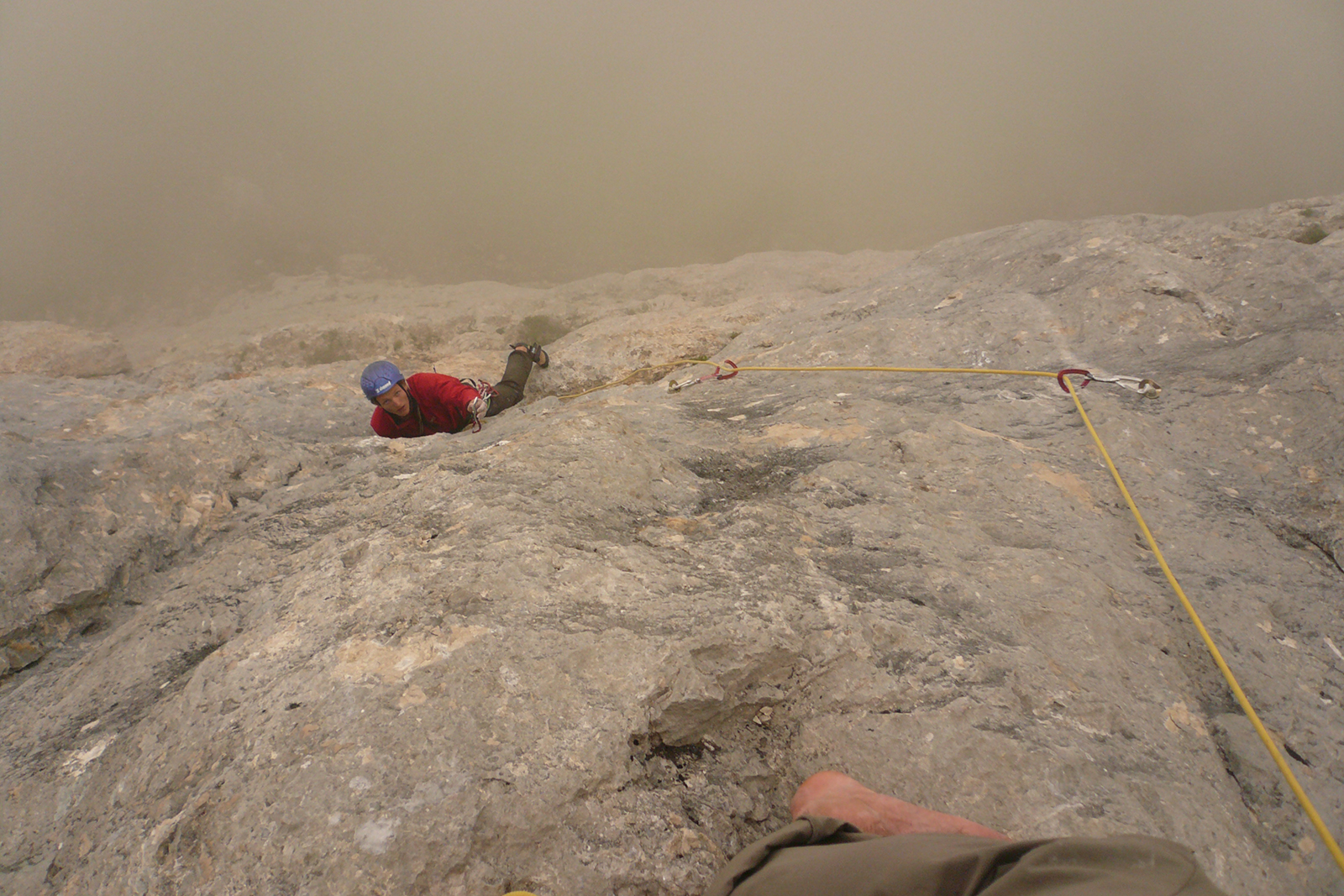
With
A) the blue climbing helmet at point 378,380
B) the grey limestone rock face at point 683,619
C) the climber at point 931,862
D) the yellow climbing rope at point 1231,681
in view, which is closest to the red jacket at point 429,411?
the blue climbing helmet at point 378,380

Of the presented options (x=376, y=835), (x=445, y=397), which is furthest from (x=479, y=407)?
(x=376, y=835)

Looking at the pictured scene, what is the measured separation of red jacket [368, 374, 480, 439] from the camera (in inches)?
139

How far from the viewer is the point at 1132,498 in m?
2.02

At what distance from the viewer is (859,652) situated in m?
1.46

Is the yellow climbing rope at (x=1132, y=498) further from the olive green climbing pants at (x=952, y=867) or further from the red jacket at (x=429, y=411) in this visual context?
the red jacket at (x=429, y=411)

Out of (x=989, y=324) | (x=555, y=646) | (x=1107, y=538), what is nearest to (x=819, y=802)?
(x=555, y=646)

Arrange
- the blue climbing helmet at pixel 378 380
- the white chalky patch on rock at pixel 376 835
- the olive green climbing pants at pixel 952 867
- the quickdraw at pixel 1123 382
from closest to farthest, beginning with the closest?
1. the olive green climbing pants at pixel 952 867
2. the white chalky patch on rock at pixel 376 835
3. the quickdraw at pixel 1123 382
4. the blue climbing helmet at pixel 378 380

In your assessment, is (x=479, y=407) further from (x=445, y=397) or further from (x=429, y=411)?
(x=429, y=411)

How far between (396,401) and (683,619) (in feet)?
8.63

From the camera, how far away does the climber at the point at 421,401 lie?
332 cm

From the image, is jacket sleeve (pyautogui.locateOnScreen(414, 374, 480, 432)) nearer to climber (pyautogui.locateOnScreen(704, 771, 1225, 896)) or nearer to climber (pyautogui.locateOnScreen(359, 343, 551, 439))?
climber (pyautogui.locateOnScreen(359, 343, 551, 439))

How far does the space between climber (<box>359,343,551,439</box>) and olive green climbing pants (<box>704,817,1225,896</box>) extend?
265cm

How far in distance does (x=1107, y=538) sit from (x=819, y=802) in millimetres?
1293

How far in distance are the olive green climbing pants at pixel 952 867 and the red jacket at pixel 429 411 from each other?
2932 mm
